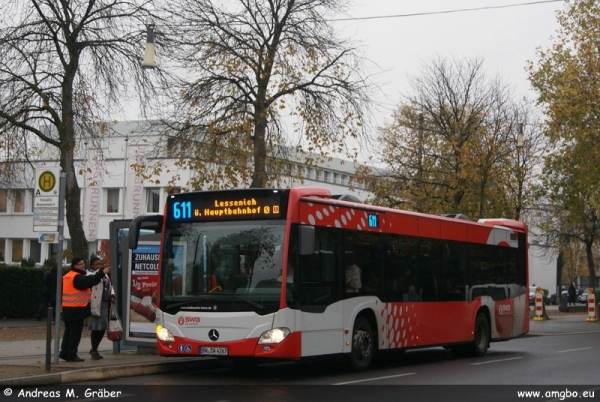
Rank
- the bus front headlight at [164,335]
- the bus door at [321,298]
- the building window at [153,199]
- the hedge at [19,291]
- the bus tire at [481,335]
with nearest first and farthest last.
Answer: the bus door at [321,298], the bus front headlight at [164,335], the bus tire at [481,335], the hedge at [19,291], the building window at [153,199]

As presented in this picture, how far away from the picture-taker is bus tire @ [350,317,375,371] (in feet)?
47.9

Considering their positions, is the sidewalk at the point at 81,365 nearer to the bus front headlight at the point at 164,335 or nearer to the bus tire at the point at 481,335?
the bus front headlight at the point at 164,335

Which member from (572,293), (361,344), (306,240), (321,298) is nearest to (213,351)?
(321,298)

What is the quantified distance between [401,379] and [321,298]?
1763mm

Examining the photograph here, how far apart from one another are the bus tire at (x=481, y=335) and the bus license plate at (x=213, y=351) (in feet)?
24.9

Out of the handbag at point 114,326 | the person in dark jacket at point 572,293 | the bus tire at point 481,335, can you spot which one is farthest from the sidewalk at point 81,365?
the person in dark jacket at point 572,293

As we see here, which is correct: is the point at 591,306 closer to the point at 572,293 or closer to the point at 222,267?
the point at 572,293

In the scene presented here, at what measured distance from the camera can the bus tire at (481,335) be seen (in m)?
18.9

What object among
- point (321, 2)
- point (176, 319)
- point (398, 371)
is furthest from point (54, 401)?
point (321, 2)

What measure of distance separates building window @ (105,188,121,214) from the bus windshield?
4675 cm

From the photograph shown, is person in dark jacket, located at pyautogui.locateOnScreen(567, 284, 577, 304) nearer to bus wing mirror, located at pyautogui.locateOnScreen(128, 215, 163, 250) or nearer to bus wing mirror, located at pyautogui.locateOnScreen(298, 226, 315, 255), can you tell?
bus wing mirror, located at pyautogui.locateOnScreen(128, 215, 163, 250)

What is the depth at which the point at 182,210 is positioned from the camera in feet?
46.0

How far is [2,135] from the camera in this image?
23359 millimetres

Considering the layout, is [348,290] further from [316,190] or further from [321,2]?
[321,2]
